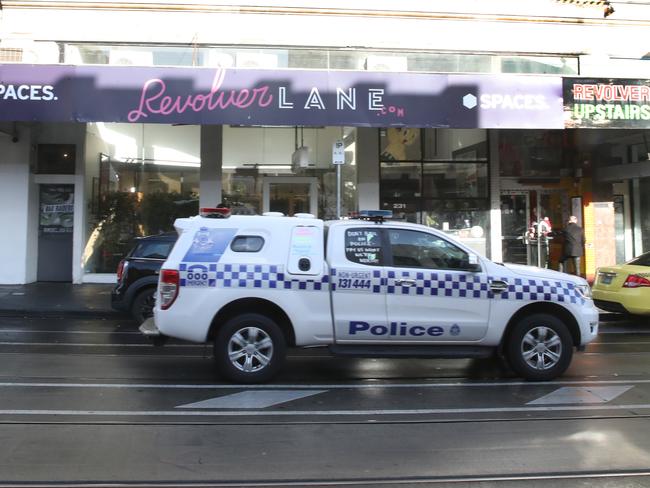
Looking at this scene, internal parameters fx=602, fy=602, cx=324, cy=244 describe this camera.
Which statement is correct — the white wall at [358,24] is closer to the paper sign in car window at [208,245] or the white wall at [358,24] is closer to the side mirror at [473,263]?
the paper sign in car window at [208,245]

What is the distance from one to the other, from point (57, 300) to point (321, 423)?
919cm

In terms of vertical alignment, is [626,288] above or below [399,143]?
below

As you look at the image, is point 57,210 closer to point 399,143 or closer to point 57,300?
point 57,300

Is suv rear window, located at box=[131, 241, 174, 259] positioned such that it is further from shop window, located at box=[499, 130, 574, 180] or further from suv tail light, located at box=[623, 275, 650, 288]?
shop window, located at box=[499, 130, 574, 180]

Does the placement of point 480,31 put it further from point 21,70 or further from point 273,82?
point 21,70

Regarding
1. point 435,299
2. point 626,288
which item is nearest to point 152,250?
point 435,299

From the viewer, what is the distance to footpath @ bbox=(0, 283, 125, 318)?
11625 millimetres

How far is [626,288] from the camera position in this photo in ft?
35.1

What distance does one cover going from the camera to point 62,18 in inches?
584

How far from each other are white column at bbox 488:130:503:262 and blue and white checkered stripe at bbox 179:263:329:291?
10.5 meters

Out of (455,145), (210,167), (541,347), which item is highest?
(455,145)

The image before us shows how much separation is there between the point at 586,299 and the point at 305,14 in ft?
36.4

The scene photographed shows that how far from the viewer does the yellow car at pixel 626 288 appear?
10.5 meters

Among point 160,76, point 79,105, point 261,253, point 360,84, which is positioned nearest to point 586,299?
→ point 261,253
